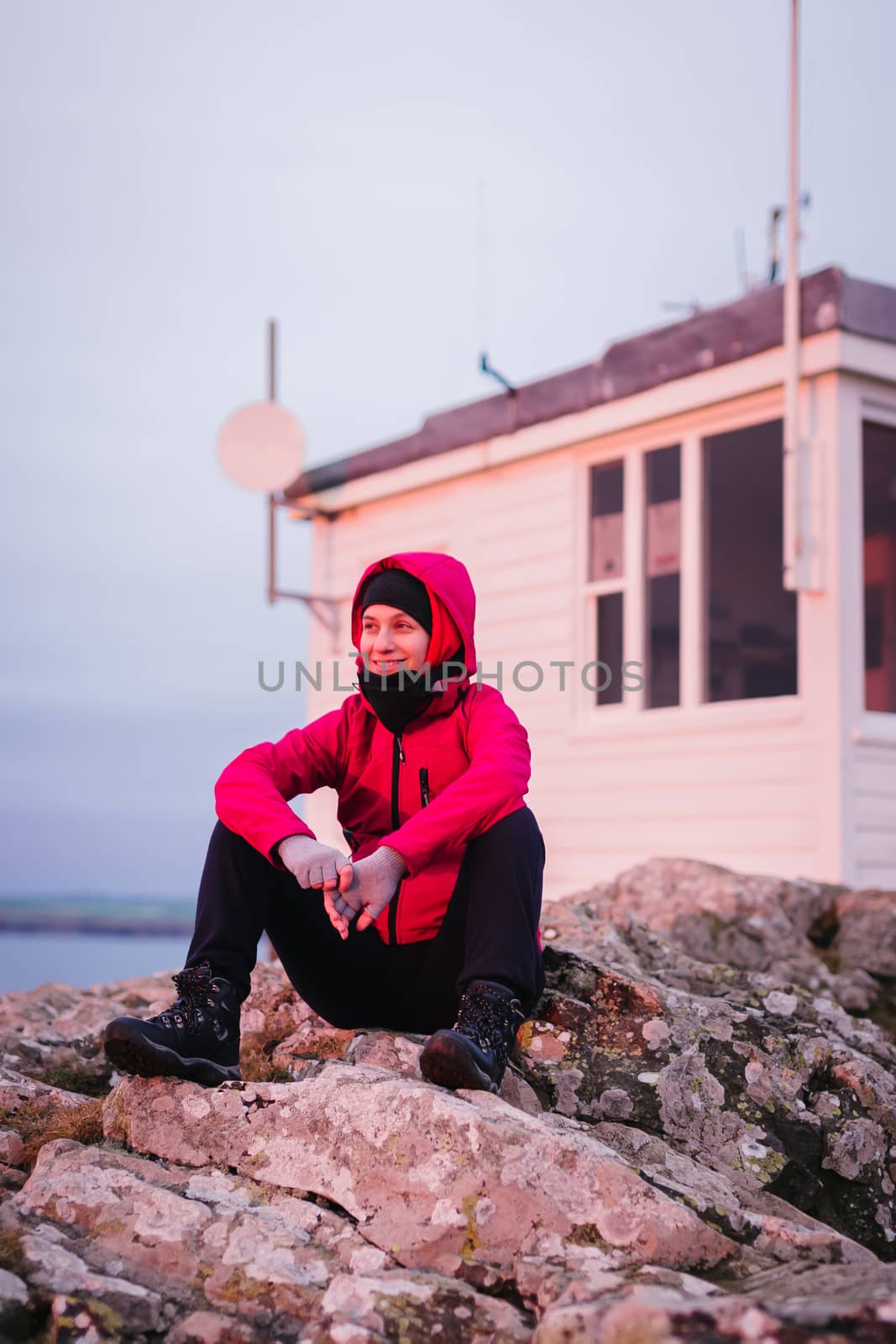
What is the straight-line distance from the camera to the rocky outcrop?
6.57ft

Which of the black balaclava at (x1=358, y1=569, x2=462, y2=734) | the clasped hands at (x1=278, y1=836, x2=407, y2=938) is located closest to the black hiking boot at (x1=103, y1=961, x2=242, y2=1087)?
the clasped hands at (x1=278, y1=836, x2=407, y2=938)

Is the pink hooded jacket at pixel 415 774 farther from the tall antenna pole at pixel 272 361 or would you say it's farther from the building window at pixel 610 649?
the tall antenna pole at pixel 272 361

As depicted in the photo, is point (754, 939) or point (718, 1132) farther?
point (754, 939)

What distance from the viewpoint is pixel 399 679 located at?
3.07 m

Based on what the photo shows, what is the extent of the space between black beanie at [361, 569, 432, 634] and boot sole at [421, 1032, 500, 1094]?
1.04 metres

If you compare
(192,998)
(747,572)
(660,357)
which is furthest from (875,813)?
(192,998)

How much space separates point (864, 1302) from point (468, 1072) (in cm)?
97

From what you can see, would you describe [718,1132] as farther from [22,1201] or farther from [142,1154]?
[22,1201]

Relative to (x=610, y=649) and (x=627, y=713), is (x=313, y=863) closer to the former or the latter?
(x=627, y=713)

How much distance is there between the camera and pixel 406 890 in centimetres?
295

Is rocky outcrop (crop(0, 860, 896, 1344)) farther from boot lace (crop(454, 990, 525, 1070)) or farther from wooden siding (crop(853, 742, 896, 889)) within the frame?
wooden siding (crop(853, 742, 896, 889))

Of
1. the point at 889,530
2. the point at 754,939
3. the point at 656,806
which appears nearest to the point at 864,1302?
the point at 754,939

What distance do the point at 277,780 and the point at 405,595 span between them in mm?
547

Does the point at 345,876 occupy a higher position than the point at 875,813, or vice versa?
the point at 345,876
